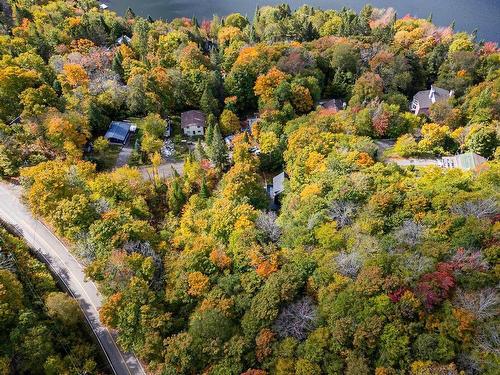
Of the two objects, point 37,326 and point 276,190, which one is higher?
point 276,190

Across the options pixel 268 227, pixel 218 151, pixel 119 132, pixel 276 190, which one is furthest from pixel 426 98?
pixel 119 132

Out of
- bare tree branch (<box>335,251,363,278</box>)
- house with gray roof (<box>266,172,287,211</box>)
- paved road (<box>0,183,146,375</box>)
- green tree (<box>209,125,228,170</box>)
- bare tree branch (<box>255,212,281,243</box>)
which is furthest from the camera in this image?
green tree (<box>209,125,228,170</box>)

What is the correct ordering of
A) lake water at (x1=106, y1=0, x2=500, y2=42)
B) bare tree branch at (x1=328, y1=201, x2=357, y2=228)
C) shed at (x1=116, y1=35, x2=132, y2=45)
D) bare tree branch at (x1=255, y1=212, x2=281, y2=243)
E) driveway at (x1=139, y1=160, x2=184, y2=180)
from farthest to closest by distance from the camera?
lake water at (x1=106, y1=0, x2=500, y2=42) < shed at (x1=116, y1=35, x2=132, y2=45) < driveway at (x1=139, y1=160, x2=184, y2=180) < bare tree branch at (x1=255, y1=212, x2=281, y2=243) < bare tree branch at (x1=328, y1=201, x2=357, y2=228)

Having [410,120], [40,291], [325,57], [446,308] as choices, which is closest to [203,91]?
[325,57]

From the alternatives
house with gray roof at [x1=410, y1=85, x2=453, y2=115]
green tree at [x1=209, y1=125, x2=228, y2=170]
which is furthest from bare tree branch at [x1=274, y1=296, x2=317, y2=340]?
house with gray roof at [x1=410, y1=85, x2=453, y2=115]

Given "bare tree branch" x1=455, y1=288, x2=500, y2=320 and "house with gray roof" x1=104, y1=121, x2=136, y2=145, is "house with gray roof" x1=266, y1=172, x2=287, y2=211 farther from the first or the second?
"bare tree branch" x1=455, y1=288, x2=500, y2=320

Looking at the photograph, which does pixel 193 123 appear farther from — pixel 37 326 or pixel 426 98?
pixel 426 98

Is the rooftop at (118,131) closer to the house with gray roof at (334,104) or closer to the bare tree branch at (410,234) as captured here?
the house with gray roof at (334,104)
